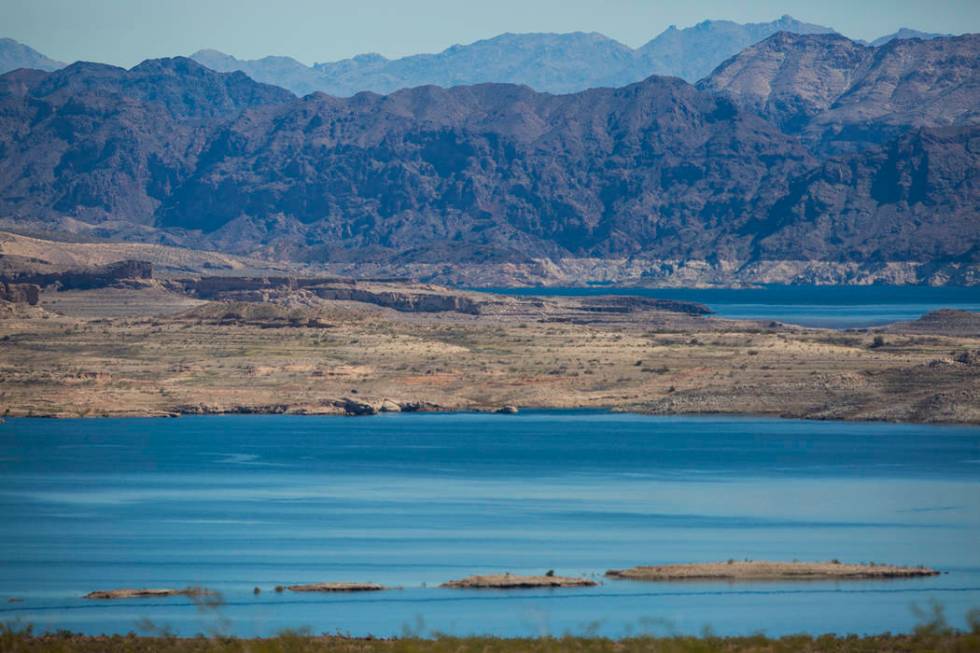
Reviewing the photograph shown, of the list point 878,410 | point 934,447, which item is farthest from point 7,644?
point 878,410

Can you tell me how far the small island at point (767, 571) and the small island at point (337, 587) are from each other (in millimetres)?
8456

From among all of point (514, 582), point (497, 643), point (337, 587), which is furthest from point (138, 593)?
point (497, 643)

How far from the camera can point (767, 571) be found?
67625 millimetres

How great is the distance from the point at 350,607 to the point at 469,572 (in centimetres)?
818

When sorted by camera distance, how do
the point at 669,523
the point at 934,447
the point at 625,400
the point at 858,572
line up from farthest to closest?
the point at 625,400
the point at 934,447
the point at 669,523
the point at 858,572

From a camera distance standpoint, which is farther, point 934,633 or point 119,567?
point 119,567

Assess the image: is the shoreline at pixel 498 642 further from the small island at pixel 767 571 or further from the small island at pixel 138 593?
the small island at pixel 767 571

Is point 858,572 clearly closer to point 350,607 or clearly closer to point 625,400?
point 350,607

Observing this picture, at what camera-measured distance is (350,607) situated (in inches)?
2450

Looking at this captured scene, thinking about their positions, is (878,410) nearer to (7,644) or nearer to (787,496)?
(787,496)

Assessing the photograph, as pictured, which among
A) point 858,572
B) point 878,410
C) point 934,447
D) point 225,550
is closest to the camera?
point 858,572

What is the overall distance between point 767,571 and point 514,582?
29.4 feet

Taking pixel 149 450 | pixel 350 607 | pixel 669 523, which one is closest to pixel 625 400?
pixel 149 450

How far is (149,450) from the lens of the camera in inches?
4729
